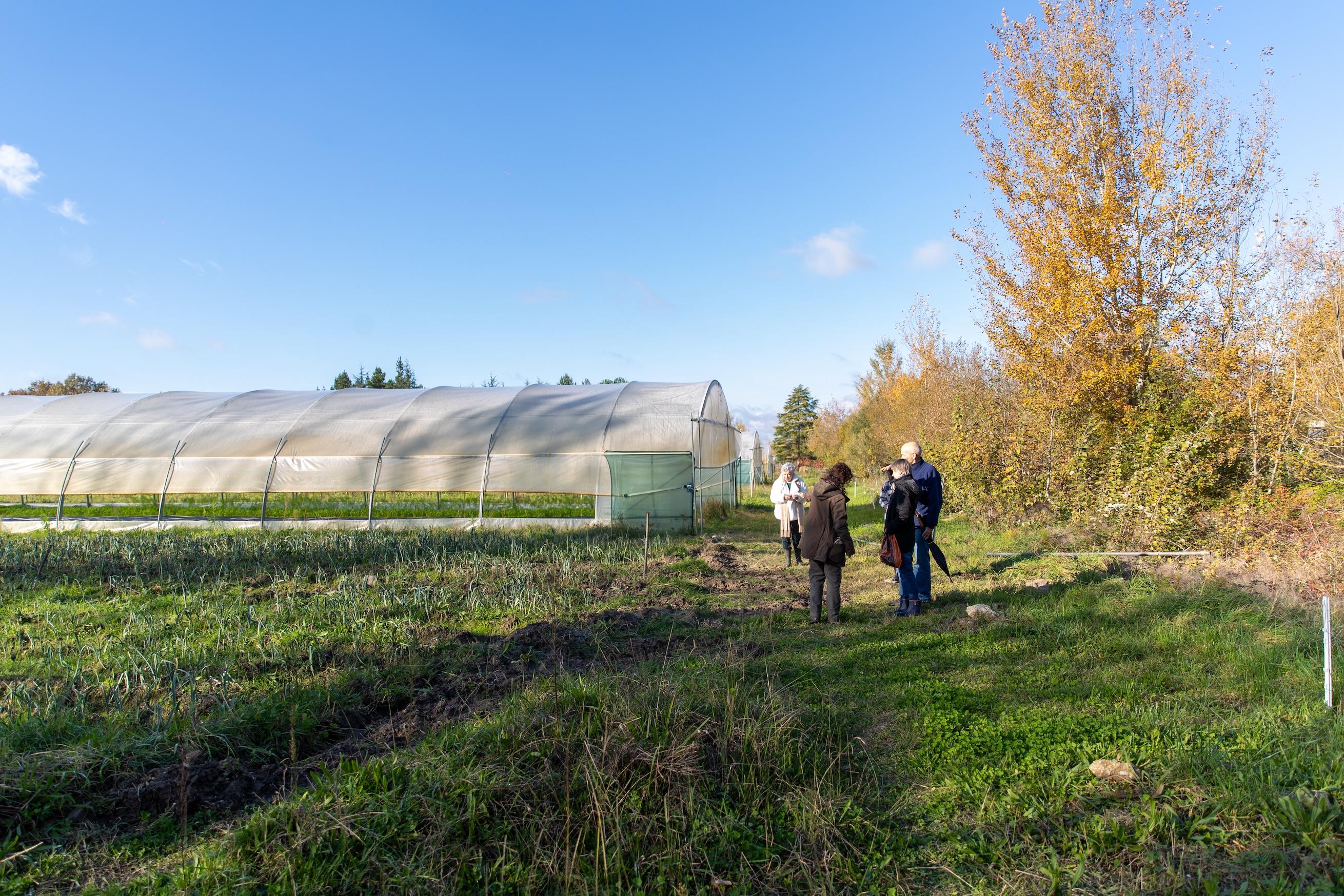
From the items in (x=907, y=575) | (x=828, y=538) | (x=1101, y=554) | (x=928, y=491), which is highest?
(x=928, y=491)

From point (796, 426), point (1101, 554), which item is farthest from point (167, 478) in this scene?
point (796, 426)

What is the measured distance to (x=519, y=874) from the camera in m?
2.95

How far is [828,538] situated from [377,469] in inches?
506

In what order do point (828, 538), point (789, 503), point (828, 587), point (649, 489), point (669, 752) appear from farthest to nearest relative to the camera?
point (649, 489), point (789, 503), point (828, 587), point (828, 538), point (669, 752)

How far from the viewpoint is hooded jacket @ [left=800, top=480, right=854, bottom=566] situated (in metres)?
6.71

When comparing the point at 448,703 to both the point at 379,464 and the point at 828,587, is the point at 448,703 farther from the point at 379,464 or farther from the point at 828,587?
the point at 379,464

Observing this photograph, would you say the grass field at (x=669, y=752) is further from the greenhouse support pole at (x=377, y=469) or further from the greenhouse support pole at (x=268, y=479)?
the greenhouse support pole at (x=268, y=479)

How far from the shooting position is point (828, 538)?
674 centimetres

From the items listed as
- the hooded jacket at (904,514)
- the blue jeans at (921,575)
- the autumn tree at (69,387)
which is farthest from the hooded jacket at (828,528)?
the autumn tree at (69,387)

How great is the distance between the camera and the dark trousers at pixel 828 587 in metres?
6.86

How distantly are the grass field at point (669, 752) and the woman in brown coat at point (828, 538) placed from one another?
382 mm

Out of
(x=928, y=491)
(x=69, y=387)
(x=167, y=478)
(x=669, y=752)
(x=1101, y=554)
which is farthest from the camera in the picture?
(x=69, y=387)

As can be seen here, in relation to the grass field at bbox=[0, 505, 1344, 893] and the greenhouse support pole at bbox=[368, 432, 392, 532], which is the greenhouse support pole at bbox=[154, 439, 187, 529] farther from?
the grass field at bbox=[0, 505, 1344, 893]

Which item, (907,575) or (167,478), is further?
(167,478)
